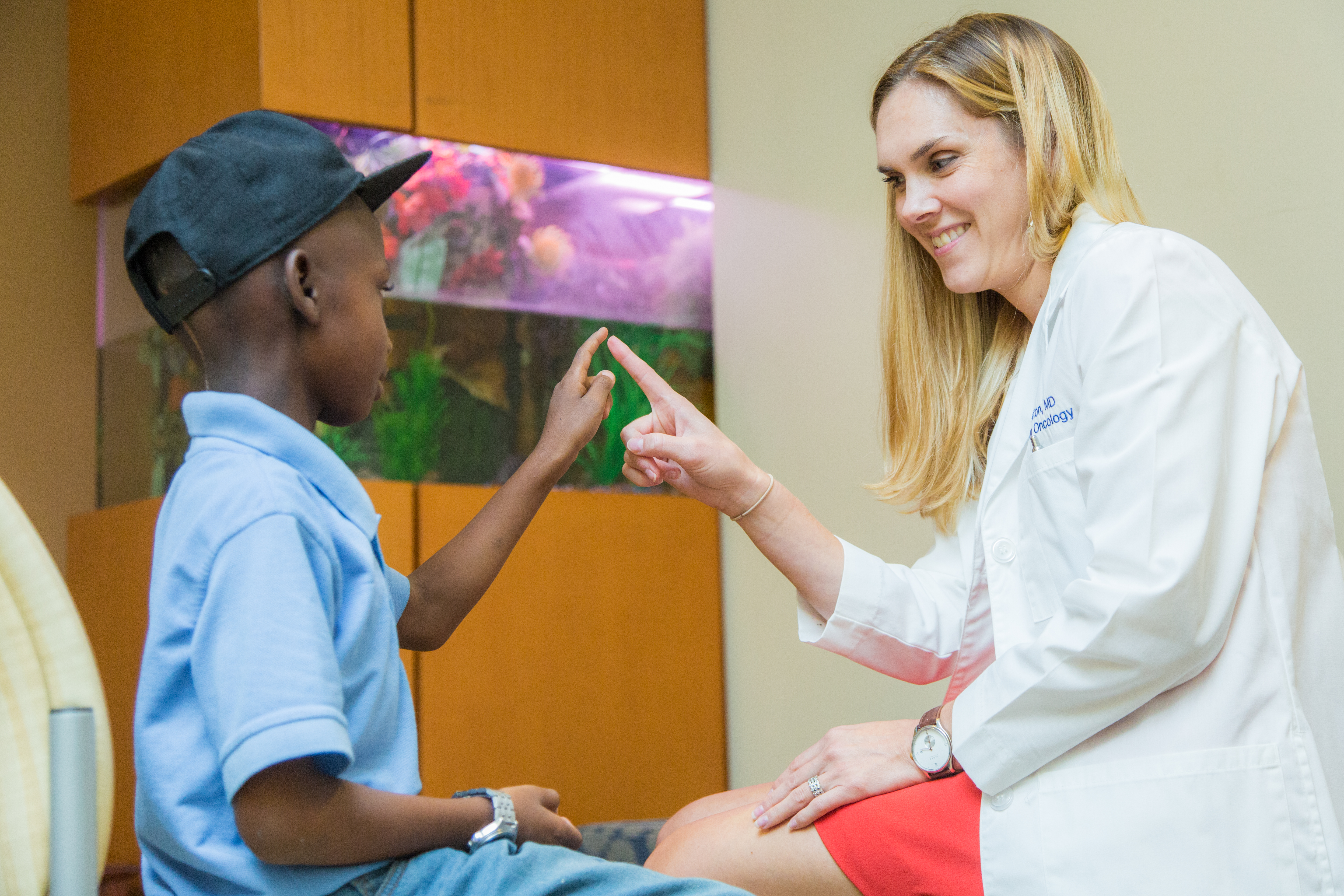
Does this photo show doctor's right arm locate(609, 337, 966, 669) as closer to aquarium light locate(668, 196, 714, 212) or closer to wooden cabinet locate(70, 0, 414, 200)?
wooden cabinet locate(70, 0, 414, 200)

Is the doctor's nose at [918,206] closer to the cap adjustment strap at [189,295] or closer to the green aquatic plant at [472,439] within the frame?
the cap adjustment strap at [189,295]

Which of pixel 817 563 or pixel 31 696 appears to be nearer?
pixel 31 696

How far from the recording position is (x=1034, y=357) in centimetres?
142

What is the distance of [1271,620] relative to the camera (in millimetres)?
1143

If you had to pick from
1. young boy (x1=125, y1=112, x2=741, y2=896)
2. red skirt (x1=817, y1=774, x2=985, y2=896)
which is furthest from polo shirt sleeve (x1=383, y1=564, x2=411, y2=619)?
red skirt (x1=817, y1=774, x2=985, y2=896)

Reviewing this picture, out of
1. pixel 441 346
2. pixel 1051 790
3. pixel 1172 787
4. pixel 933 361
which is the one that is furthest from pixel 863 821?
pixel 441 346

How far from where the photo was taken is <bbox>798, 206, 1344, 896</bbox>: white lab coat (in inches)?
43.3

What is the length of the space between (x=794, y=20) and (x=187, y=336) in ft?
6.78

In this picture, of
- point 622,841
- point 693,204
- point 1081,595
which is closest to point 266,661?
point 1081,595

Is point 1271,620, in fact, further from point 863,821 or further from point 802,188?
point 802,188

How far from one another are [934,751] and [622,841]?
110 cm

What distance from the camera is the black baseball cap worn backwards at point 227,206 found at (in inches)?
38.9

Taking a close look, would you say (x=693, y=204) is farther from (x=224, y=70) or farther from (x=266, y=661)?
(x=266, y=661)

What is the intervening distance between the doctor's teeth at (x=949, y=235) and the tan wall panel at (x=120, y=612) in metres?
1.57
